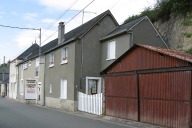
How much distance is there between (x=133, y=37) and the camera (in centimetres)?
2584

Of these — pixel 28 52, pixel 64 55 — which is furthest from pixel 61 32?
pixel 28 52

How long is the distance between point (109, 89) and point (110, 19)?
35.3 ft

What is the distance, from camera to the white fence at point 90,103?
23.2 metres

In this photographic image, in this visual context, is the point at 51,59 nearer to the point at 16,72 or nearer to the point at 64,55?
the point at 64,55

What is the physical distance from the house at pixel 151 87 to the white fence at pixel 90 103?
4.67 ft

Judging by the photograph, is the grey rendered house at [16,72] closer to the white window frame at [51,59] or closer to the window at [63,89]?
the white window frame at [51,59]

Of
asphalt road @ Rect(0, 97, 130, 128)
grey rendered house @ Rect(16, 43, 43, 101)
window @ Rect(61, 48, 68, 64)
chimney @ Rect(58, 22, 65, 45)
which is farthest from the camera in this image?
grey rendered house @ Rect(16, 43, 43, 101)

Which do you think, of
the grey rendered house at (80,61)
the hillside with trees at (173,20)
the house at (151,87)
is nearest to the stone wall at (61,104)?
the grey rendered house at (80,61)

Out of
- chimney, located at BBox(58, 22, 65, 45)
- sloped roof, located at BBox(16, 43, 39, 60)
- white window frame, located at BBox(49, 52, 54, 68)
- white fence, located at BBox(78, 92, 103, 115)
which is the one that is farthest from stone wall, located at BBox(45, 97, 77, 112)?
sloped roof, located at BBox(16, 43, 39, 60)

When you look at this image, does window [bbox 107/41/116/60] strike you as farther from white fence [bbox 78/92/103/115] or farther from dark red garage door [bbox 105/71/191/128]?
dark red garage door [bbox 105/71/191/128]

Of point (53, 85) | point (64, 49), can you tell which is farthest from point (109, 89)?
point (53, 85)

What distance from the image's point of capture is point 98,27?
30.2 metres

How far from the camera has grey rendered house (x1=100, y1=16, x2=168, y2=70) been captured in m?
25.9

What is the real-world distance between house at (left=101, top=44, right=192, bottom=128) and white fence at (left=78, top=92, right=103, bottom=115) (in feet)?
4.67
